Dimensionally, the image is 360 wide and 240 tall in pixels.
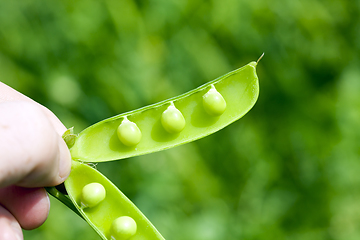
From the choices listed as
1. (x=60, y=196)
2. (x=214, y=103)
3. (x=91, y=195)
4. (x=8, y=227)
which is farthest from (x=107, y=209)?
(x=214, y=103)

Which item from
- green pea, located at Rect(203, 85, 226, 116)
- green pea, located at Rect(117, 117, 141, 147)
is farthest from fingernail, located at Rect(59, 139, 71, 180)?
green pea, located at Rect(203, 85, 226, 116)

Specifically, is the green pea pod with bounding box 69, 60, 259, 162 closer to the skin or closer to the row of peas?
the row of peas

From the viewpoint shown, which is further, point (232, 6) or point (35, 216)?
point (232, 6)

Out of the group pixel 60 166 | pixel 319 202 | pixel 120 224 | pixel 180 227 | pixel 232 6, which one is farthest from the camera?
pixel 232 6

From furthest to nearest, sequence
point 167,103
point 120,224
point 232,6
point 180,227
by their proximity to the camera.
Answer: point 232,6 → point 180,227 → point 167,103 → point 120,224

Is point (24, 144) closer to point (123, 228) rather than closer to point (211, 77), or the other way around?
point (123, 228)

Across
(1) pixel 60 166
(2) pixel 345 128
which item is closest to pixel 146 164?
(1) pixel 60 166

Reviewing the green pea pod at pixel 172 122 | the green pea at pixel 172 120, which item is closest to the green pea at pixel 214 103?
the green pea pod at pixel 172 122

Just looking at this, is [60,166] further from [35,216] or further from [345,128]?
[345,128]
